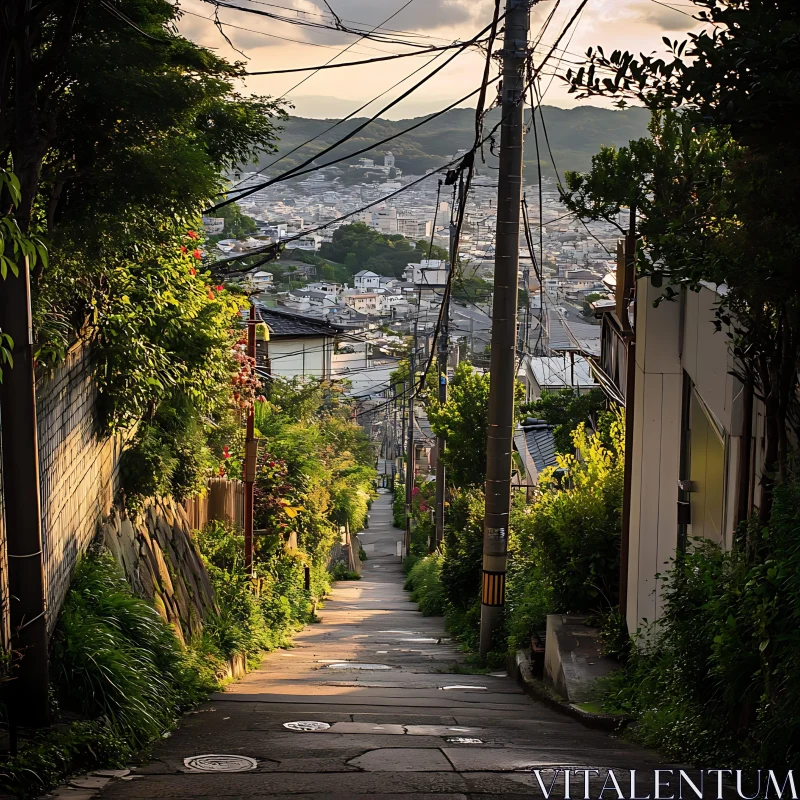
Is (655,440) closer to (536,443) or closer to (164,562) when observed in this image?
(164,562)

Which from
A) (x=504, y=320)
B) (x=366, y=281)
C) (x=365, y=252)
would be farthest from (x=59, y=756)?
(x=366, y=281)

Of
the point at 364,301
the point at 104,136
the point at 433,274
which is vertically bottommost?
the point at 104,136

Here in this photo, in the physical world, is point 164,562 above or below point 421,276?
below

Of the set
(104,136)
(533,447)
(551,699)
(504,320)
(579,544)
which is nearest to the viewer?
(104,136)

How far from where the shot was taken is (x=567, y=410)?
27656 millimetres

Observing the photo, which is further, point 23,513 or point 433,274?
point 433,274

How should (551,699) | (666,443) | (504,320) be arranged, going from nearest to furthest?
(551,699)
(666,443)
(504,320)

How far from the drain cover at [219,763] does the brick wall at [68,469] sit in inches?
72.2

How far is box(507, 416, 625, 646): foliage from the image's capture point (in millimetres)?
12367

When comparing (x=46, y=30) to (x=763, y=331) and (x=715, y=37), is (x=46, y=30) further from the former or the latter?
(x=763, y=331)

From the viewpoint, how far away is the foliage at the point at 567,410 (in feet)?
87.0

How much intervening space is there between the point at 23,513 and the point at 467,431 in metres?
23.1

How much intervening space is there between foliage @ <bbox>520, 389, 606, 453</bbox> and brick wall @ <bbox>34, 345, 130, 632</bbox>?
52.9 ft

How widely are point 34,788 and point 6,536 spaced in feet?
5.22
